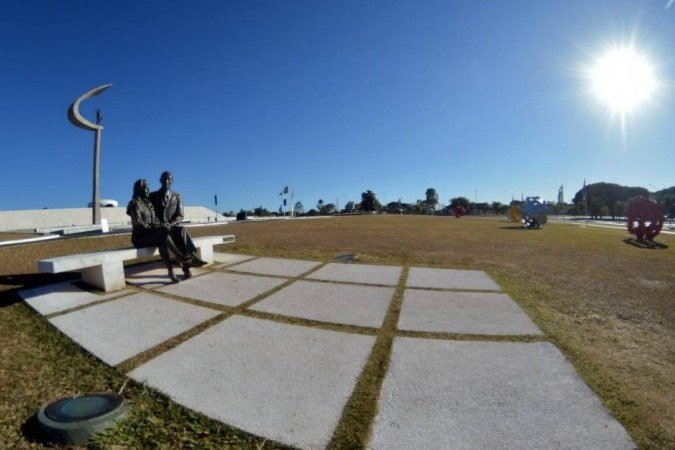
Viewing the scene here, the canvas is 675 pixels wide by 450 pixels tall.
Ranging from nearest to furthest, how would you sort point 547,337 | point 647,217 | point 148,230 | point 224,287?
point 547,337
point 224,287
point 148,230
point 647,217

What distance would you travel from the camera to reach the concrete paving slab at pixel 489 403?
6.22ft

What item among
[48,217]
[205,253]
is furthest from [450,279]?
[48,217]

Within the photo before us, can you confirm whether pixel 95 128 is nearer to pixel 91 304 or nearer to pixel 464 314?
pixel 91 304

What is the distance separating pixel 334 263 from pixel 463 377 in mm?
4811

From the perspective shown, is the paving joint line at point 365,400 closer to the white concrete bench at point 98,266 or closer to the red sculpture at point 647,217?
the white concrete bench at point 98,266

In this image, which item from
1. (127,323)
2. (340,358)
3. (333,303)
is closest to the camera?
(340,358)

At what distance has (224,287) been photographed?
16.7 feet

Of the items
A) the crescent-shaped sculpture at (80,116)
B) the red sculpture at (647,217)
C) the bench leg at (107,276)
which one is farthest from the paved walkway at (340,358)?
the crescent-shaped sculpture at (80,116)

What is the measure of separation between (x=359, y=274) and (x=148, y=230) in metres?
3.87

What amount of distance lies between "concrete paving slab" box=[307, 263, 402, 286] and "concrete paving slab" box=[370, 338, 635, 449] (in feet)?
8.53

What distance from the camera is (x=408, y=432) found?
196 cm

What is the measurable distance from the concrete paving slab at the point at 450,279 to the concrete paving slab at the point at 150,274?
13.4 feet

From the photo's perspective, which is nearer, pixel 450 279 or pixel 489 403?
pixel 489 403

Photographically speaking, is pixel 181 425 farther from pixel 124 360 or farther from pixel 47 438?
pixel 124 360
